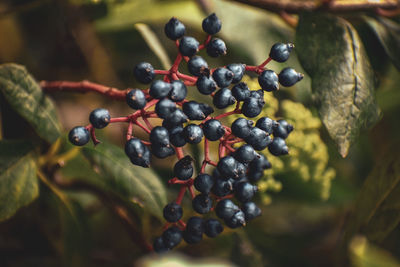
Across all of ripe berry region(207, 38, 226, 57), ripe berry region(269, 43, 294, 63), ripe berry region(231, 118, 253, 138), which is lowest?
ripe berry region(231, 118, 253, 138)

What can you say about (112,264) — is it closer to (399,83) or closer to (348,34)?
(348,34)

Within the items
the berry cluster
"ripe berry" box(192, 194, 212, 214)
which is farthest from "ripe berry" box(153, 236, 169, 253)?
"ripe berry" box(192, 194, 212, 214)

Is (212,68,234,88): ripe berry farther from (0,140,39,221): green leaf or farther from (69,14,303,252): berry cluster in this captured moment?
(0,140,39,221): green leaf

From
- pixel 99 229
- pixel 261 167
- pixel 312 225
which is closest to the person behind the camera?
pixel 261 167

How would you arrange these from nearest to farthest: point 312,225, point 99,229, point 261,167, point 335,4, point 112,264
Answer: point 261,167
point 335,4
point 112,264
point 99,229
point 312,225

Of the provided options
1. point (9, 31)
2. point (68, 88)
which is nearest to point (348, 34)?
point (68, 88)

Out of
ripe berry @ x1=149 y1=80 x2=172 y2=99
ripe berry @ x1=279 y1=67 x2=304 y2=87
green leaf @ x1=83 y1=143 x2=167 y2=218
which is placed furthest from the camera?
green leaf @ x1=83 y1=143 x2=167 y2=218

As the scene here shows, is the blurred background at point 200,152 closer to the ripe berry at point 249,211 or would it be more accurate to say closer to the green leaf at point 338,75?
the green leaf at point 338,75

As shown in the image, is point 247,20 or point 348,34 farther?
point 247,20
